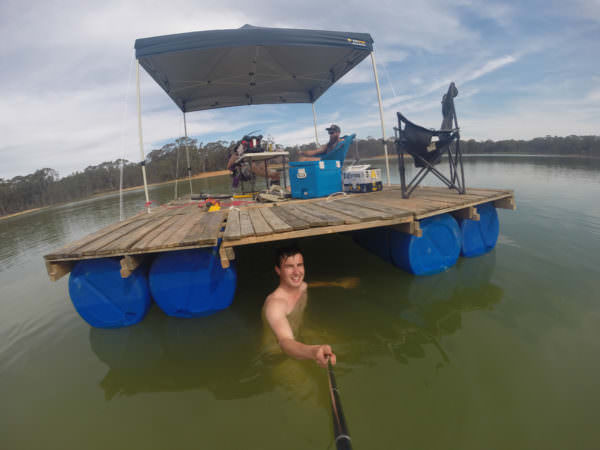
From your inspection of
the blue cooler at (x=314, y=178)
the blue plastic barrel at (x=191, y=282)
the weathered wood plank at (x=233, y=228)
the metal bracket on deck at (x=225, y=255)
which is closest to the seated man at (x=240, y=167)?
the blue cooler at (x=314, y=178)

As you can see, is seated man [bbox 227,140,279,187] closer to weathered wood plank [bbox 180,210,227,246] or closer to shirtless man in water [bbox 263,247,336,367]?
weathered wood plank [bbox 180,210,227,246]

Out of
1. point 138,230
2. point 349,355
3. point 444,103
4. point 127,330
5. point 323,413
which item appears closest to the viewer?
point 323,413

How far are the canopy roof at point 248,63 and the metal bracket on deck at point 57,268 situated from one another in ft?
13.5

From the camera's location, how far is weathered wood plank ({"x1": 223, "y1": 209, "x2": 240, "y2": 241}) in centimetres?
282

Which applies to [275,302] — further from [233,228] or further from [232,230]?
[233,228]

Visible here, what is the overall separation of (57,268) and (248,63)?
686 cm

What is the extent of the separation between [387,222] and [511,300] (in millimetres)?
1856

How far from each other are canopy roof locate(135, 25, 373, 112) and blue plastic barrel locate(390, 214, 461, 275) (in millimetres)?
4499

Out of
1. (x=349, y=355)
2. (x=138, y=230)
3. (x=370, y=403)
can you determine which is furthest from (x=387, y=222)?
(x=138, y=230)

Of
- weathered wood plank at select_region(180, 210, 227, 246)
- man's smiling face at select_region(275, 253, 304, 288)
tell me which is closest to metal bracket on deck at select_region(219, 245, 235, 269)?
weathered wood plank at select_region(180, 210, 227, 246)

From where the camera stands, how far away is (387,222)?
3.38m

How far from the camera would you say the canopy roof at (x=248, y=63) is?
518 centimetres

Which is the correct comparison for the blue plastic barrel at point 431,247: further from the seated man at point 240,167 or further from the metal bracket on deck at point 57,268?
the seated man at point 240,167

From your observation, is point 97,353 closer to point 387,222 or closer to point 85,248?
point 85,248
